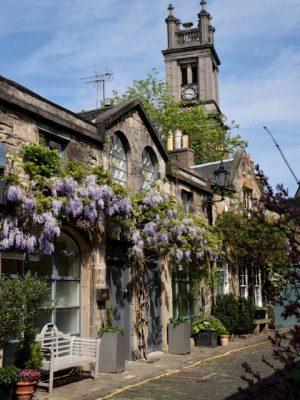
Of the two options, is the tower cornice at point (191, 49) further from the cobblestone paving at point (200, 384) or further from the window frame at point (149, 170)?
the cobblestone paving at point (200, 384)

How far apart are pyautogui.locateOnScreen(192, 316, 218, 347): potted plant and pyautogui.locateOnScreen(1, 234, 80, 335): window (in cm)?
527

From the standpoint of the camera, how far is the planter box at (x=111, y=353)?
10.3 meters

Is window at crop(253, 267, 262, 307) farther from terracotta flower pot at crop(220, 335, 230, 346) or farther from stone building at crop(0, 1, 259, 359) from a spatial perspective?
terracotta flower pot at crop(220, 335, 230, 346)

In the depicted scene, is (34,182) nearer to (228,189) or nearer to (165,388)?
(165,388)

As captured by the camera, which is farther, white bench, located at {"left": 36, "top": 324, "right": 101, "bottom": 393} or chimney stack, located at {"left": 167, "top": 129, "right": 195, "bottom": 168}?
chimney stack, located at {"left": 167, "top": 129, "right": 195, "bottom": 168}

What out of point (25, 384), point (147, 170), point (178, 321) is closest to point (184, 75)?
point (147, 170)

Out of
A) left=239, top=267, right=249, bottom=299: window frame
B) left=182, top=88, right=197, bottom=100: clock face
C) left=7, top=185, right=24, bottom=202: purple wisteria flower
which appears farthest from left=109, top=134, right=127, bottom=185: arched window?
left=182, top=88, right=197, bottom=100: clock face

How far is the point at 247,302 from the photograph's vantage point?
17.7 m

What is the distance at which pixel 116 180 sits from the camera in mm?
12438

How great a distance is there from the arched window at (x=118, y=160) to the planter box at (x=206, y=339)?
17.4ft

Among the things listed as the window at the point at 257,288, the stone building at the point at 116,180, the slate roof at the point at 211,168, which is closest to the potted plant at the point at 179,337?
the stone building at the point at 116,180

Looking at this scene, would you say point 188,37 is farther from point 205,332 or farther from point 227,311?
point 205,332

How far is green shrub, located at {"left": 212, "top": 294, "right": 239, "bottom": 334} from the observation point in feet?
53.9

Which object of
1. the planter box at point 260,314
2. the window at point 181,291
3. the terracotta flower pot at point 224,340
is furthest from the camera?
the planter box at point 260,314
